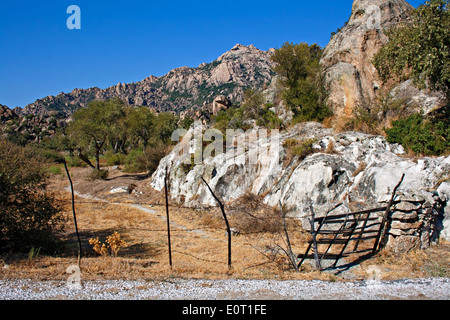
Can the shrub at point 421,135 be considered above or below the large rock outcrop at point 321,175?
above

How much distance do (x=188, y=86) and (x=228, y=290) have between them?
156 metres

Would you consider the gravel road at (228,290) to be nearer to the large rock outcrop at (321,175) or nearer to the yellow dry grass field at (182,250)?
the yellow dry grass field at (182,250)

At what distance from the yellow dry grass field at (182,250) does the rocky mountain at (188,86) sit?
102 metres

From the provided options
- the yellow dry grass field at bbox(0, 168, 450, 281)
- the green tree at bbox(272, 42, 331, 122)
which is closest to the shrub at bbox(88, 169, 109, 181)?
the yellow dry grass field at bbox(0, 168, 450, 281)

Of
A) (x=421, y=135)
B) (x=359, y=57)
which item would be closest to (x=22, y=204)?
(x=421, y=135)

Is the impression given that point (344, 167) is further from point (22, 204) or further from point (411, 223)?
point (22, 204)

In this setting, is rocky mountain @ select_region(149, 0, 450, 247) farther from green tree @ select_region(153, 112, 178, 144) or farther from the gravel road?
green tree @ select_region(153, 112, 178, 144)

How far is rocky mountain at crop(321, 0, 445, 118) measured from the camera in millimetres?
20141

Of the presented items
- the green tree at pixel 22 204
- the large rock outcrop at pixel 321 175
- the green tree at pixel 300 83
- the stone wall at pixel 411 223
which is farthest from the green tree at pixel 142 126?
the stone wall at pixel 411 223

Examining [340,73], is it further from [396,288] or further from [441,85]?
[396,288]

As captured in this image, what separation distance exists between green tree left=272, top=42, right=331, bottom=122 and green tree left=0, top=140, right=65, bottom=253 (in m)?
16.4

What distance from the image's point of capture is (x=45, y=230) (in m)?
9.78

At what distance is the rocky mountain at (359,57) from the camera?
20141mm
